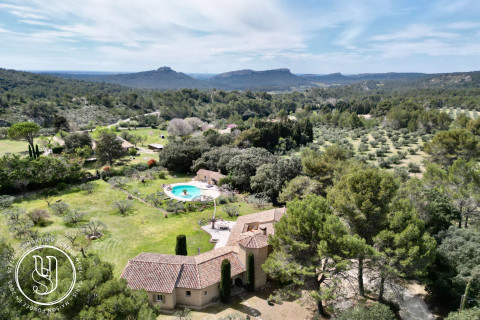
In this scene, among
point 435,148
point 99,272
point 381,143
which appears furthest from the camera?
point 381,143

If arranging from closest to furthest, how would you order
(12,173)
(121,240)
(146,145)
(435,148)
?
(121,240) < (12,173) < (435,148) < (146,145)

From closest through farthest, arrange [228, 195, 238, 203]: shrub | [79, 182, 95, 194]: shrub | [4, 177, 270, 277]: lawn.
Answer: [4, 177, 270, 277]: lawn → [228, 195, 238, 203]: shrub → [79, 182, 95, 194]: shrub

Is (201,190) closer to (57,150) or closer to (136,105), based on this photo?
(57,150)

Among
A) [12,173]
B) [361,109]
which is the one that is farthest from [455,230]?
[361,109]

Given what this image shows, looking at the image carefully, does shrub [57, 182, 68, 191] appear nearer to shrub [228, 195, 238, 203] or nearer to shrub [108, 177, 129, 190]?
shrub [108, 177, 129, 190]

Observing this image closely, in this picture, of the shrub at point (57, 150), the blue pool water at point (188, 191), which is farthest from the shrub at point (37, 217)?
the shrub at point (57, 150)

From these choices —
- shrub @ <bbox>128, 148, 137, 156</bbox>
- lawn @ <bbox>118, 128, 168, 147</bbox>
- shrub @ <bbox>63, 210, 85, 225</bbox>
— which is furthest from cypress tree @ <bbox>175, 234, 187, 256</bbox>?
lawn @ <bbox>118, 128, 168, 147</bbox>

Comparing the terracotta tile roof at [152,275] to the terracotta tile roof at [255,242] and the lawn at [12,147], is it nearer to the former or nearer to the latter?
the terracotta tile roof at [255,242]

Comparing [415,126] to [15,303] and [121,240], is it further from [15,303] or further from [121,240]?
[15,303]
